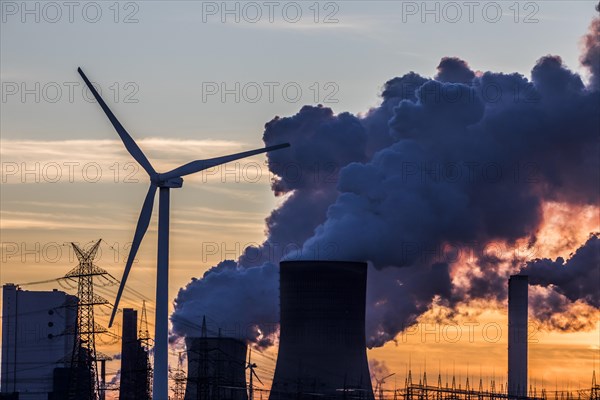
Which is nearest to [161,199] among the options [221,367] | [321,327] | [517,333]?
[321,327]

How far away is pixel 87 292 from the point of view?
372 feet

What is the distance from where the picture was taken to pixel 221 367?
381 ft

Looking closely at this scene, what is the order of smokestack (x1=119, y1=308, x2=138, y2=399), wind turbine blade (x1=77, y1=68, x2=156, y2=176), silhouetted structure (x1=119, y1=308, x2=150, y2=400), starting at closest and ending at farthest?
1. wind turbine blade (x1=77, y1=68, x2=156, y2=176)
2. silhouetted structure (x1=119, y1=308, x2=150, y2=400)
3. smokestack (x1=119, y1=308, x2=138, y2=399)

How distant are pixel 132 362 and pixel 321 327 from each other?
193ft

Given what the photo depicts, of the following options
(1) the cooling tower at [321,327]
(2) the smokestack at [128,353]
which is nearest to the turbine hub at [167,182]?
(1) the cooling tower at [321,327]

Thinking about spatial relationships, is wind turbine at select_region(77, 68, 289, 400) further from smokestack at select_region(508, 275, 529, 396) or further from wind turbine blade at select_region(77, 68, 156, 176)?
smokestack at select_region(508, 275, 529, 396)

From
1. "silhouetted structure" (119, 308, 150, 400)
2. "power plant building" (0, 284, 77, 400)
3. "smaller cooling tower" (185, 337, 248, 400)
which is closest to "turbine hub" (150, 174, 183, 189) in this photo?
"smaller cooling tower" (185, 337, 248, 400)

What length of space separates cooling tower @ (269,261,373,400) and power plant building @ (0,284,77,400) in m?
50.2

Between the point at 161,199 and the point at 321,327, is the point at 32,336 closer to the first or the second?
the point at 321,327

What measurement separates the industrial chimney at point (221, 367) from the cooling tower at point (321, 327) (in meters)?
10.1

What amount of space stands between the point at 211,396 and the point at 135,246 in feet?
136

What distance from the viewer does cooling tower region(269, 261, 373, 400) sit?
99500mm

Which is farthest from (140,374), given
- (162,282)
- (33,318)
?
(162,282)

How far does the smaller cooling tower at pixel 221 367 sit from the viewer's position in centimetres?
11269
